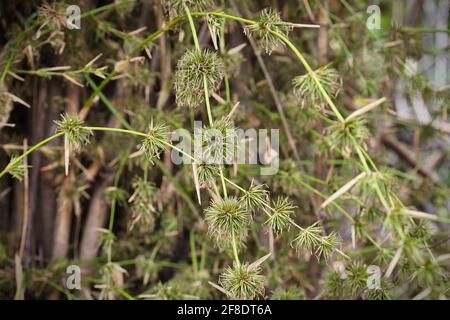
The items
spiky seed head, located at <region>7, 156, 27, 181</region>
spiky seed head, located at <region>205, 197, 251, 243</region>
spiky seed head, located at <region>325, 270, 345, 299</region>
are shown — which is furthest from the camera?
spiky seed head, located at <region>325, 270, 345, 299</region>

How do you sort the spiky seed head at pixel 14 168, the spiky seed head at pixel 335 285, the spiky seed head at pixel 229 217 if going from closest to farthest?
the spiky seed head at pixel 229 217 < the spiky seed head at pixel 14 168 < the spiky seed head at pixel 335 285

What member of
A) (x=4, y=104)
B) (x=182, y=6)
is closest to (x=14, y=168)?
(x=4, y=104)

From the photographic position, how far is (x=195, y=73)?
1.88 ft

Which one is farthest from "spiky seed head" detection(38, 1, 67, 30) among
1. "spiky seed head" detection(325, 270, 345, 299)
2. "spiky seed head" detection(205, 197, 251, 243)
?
"spiky seed head" detection(325, 270, 345, 299)

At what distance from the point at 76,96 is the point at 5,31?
0.53 feet

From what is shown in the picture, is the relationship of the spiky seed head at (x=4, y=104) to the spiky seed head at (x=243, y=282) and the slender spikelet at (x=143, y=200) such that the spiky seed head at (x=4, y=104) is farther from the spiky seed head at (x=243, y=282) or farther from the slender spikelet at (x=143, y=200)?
the spiky seed head at (x=243, y=282)

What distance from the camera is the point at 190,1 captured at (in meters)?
0.61

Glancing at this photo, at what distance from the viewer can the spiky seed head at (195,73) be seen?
57cm

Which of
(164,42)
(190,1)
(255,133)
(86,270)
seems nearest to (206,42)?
(164,42)

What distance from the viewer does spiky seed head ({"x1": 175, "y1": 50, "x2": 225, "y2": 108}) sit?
57cm

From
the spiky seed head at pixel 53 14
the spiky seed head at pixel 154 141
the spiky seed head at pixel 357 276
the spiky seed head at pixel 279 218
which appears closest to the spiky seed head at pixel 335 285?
the spiky seed head at pixel 357 276

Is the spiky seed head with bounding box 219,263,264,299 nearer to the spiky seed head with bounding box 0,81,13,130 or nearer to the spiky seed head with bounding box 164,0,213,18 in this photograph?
the spiky seed head with bounding box 164,0,213,18
